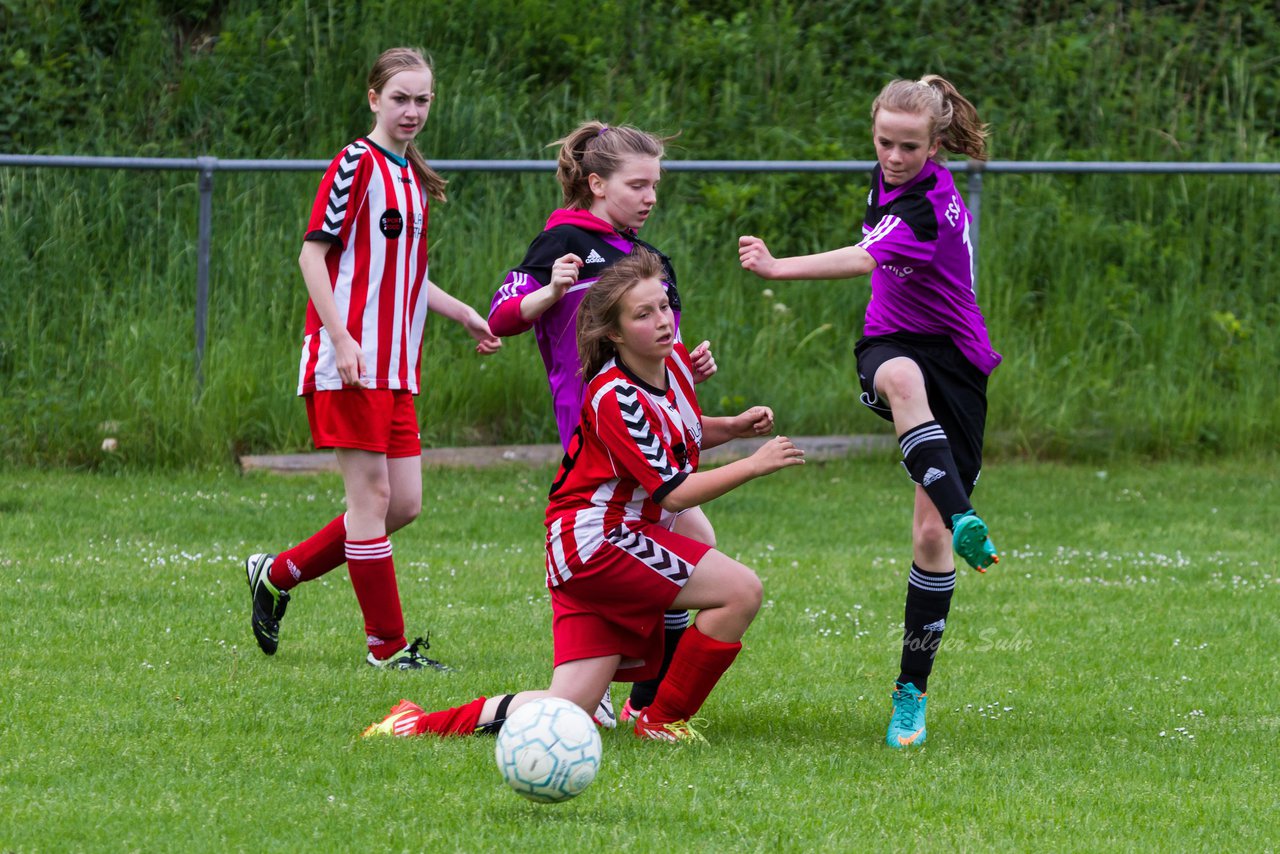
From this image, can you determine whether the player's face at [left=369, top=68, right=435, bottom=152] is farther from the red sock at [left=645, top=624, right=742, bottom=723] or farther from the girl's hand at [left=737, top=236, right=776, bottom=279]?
the red sock at [left=645, top=624, right=742, bottom=723]

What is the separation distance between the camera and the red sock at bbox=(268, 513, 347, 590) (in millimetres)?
5922

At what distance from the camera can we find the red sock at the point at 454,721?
4676 millimetres

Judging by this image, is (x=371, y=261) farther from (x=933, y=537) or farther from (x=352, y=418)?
(x=933, y=537)

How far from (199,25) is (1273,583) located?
33.9ft

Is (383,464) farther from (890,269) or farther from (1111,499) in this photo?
(1111,499)

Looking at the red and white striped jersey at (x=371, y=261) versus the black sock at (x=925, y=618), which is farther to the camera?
the red and white striped jersey at (x=371, y=261)

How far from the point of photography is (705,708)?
207 inches

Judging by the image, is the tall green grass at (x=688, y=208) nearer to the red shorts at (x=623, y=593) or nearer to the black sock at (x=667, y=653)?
the black sock at (x=667, y=653)

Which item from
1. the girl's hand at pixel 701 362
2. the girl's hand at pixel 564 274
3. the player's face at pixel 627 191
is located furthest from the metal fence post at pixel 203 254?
the girl's hand at pixel 564 274

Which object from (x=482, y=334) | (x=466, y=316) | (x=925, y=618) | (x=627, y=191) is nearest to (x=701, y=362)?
(x=627, y=191)

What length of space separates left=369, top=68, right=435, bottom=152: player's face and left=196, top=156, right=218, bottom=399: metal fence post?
4.91m

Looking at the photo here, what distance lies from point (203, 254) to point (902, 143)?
6.63 meters

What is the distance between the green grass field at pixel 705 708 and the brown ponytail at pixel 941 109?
1770 mm

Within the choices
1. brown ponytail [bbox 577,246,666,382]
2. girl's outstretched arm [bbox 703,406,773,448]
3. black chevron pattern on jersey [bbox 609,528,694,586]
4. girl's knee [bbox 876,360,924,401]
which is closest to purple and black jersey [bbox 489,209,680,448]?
brown ponytail [bbox 577,246,666,382]
